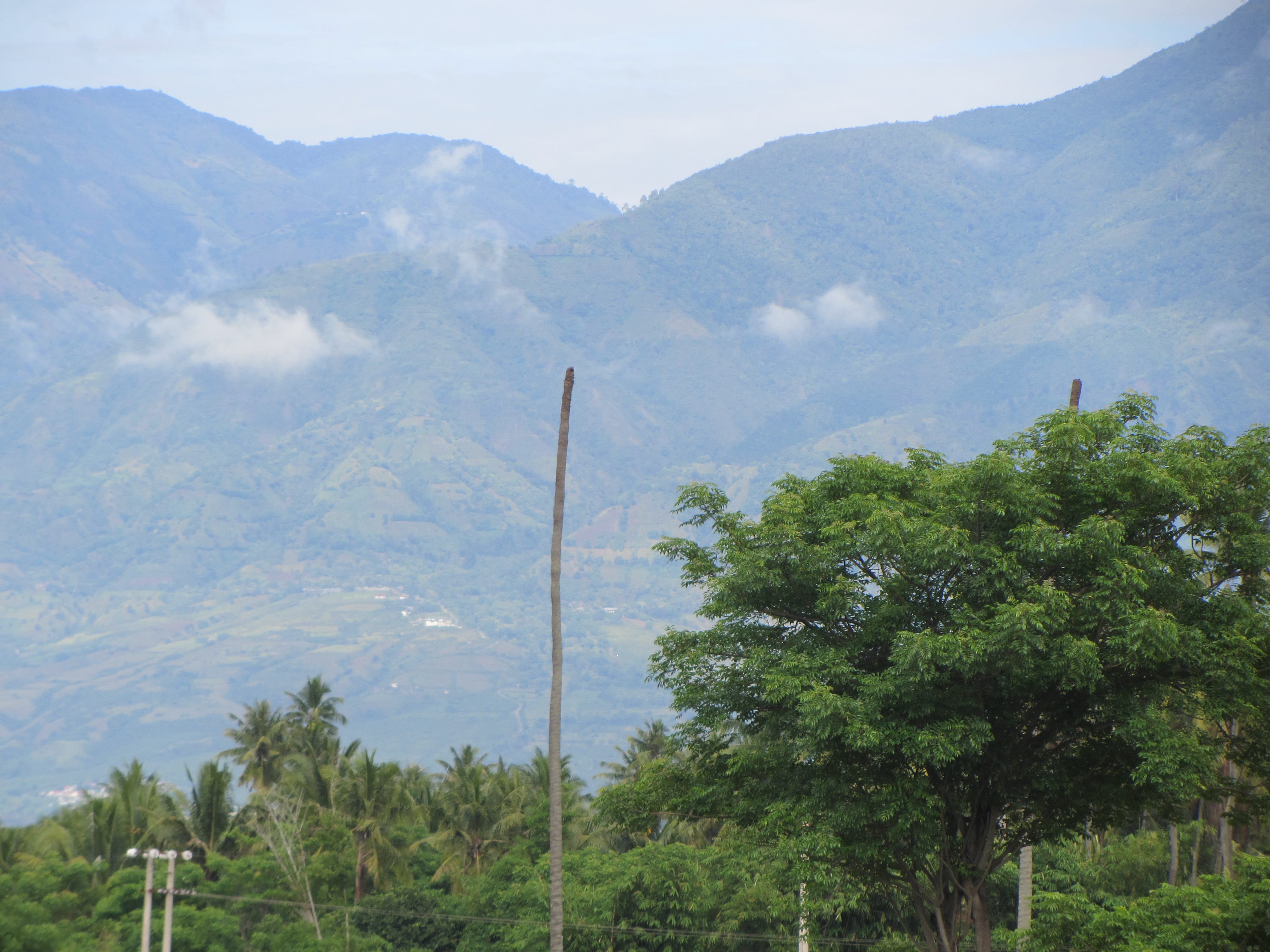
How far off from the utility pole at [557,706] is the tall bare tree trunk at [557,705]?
0.02 metres

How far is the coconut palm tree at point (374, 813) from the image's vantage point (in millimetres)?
53719

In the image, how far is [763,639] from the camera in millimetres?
20734

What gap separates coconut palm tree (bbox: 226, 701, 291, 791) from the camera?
7012cm

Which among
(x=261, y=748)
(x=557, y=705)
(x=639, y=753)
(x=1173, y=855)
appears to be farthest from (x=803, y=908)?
(x=639, y=753)

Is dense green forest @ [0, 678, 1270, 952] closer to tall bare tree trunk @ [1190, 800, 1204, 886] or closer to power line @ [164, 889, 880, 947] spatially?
power line @ [164, 889, 880, 947]

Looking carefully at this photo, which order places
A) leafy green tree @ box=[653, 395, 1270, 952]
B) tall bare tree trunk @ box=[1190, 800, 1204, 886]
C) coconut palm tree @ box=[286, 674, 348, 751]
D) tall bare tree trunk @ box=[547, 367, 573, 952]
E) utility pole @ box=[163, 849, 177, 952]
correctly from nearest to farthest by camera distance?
1. leafy green tree @ box=[653, 395, 1270, 952]
2. tall bare tree trunk @ box=[547, 367, 573, 952]
3. tall bare tree trunk @ box=[1190, 800, 1204, 886]
4. utility pole @ box=[163, 849, 177, 952]
5. coconut palm tree @ box=[286, 674, 348, 751]

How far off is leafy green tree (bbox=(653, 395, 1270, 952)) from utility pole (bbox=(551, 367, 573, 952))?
3758mm

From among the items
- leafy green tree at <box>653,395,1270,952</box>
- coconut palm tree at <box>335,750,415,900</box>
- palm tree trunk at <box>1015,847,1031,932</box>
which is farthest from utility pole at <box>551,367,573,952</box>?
coconut palm tree at <box>335,750,415,900</box>

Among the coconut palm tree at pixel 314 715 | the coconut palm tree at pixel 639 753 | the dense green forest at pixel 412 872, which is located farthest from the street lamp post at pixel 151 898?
the coconut palm tree at pixel 639 753

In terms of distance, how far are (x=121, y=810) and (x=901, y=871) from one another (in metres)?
44.7

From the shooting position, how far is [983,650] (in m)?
17.3

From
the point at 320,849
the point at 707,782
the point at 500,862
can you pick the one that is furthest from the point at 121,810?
the point at 707,782

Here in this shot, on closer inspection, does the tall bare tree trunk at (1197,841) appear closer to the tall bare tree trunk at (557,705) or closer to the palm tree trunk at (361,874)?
the tall bare tree trunk at (557,705)

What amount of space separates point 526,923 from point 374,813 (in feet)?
52.2
